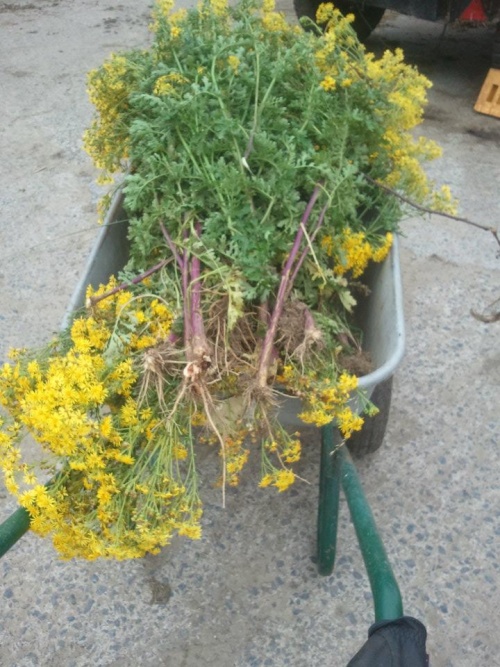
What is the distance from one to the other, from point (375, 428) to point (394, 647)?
4.10 ft

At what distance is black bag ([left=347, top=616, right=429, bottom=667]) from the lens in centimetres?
103

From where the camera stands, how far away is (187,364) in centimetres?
140

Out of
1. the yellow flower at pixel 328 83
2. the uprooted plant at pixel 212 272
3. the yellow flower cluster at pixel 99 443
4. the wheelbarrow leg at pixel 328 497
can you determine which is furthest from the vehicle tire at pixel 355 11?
the yellow flower cluster at pixel 99 443

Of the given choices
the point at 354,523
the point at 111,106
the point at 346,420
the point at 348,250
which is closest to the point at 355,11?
the point at 111,106

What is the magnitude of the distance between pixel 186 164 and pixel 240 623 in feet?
4.26

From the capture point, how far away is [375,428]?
7.48 ft

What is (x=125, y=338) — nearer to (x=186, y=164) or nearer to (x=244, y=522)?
(x=186, y=164)

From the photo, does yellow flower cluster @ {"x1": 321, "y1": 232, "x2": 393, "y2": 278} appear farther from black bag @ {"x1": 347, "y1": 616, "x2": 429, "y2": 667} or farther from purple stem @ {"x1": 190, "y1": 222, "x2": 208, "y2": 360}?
black bag @ {"x1": 347, "y1": 616, "x2": 429, "y2": 667}

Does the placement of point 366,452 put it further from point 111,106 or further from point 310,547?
point 111,106

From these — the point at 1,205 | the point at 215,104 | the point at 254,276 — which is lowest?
the point at 1,205

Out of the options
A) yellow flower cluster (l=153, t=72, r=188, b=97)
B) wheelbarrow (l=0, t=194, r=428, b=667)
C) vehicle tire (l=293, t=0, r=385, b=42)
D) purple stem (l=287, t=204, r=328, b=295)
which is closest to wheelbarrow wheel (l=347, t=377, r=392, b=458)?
wheelbarrow (l=0, t=194, r=428, b=667)

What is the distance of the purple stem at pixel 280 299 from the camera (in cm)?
146

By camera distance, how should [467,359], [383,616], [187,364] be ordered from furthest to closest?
[467,359] < [187,364] < [383,616]

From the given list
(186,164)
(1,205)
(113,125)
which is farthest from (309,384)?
(1,205)
